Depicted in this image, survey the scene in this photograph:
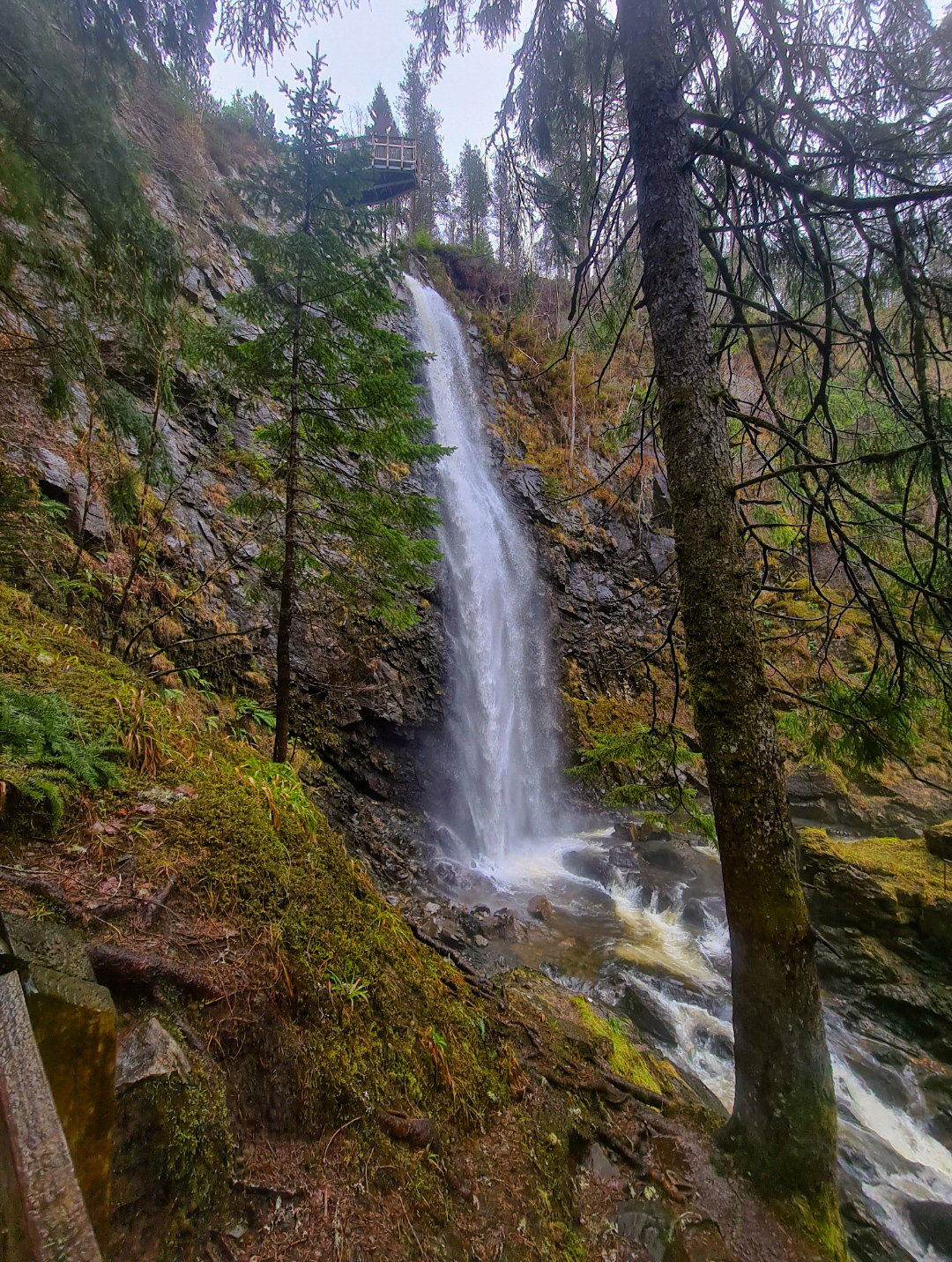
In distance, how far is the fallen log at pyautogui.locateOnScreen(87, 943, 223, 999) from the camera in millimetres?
1731

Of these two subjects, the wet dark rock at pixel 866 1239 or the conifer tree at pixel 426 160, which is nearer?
the wet dark rock at pixel 866 1239

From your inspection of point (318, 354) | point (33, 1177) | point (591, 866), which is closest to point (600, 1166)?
point (33, 1177)

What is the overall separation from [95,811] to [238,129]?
64.9 feet

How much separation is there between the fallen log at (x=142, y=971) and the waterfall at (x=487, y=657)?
29.1 ft

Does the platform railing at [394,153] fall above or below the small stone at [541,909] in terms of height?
above

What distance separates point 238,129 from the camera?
14.6 metres

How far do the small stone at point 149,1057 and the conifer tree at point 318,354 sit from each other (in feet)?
10.7

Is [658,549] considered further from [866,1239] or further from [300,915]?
[300,915]

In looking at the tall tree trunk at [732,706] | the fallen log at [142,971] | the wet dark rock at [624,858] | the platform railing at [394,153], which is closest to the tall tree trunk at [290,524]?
the fallen log at [142,971]

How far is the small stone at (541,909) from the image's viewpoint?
7875mm

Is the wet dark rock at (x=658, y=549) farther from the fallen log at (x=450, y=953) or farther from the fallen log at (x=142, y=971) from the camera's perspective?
the fallen log at (x=142, y=971)

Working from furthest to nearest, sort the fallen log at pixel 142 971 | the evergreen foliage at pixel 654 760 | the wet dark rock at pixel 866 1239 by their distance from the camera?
the wet dark rock at pixel 866 1239 < the evergreen foliage at pixel 654 760 < the fallen log at pixel 142 971

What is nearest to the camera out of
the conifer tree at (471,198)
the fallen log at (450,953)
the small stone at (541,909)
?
the fallen log at (450,953)

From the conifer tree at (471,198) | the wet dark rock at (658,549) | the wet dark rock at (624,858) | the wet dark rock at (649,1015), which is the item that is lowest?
the wet dark rock at (649,1015)
